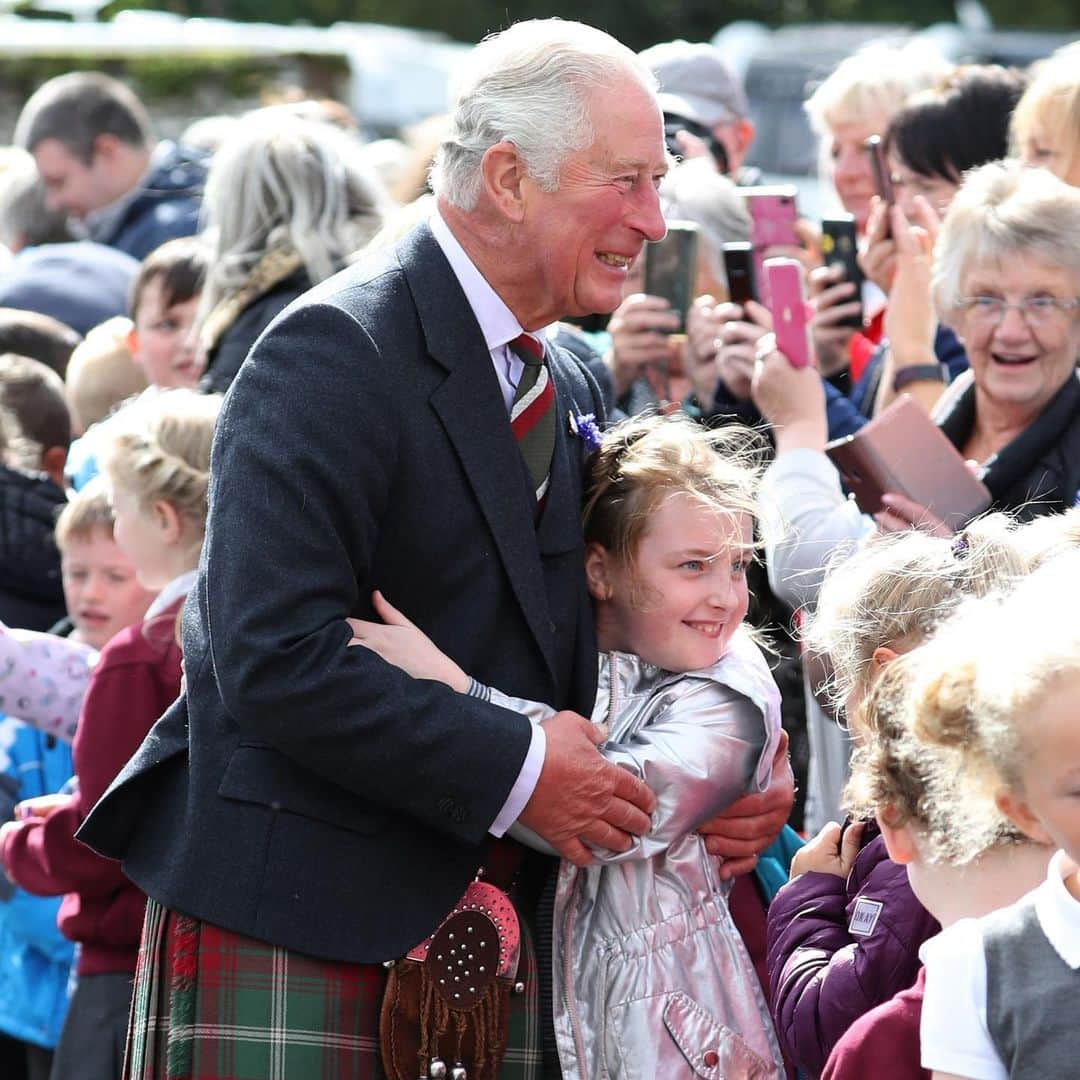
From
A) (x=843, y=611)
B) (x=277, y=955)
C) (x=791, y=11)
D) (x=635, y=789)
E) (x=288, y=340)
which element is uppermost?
(x=288, y=340)

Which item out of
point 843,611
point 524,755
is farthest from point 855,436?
point 524,755

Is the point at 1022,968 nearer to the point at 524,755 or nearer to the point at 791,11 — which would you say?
the point at 524,755

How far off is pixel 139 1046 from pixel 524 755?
2.54ft

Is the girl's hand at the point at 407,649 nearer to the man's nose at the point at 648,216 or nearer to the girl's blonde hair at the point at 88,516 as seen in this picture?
the man's nose at the point at 648,216

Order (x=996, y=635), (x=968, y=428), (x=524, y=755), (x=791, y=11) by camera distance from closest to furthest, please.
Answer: (x=996, y=635) < (x=524, y=755) < (x=968, y=428) < (x=791, y=11)

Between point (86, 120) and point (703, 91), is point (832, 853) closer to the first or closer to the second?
point (703, 91)

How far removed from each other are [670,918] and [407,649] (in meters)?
0.61

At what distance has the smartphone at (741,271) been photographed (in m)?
4.38

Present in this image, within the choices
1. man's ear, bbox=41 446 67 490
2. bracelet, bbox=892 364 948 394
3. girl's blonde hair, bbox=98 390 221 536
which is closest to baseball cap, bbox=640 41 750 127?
bracelet, bbox=892 364 948 394

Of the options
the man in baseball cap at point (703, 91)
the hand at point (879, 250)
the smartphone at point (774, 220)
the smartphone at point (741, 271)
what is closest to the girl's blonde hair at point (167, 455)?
the smartphone at point (741, 271)

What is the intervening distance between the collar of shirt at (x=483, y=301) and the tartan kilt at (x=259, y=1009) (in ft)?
2.86

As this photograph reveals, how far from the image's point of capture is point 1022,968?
1975mm

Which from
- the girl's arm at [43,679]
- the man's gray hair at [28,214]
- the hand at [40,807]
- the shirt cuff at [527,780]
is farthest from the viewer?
the man's gray hair at [28,214]

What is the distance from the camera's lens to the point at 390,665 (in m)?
2.64
